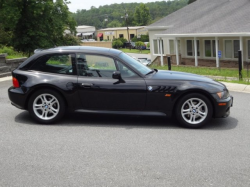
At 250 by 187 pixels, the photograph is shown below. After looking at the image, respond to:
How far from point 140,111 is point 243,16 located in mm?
25015

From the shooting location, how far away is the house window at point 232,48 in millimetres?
29750

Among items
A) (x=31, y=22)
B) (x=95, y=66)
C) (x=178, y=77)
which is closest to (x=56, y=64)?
(x=95, y=66)

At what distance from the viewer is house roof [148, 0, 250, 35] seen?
28.9m

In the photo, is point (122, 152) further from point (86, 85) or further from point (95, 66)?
point (95, 66)

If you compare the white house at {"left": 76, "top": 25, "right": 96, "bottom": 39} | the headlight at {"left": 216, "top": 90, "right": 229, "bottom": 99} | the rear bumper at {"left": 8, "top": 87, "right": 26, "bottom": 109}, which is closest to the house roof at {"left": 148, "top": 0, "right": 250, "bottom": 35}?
the headlight at {"left": 216, "top": 90, "right": 229, "bottom": 99}

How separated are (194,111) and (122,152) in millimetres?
2016

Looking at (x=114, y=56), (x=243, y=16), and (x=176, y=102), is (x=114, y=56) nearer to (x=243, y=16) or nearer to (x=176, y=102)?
(x=176, y=102)

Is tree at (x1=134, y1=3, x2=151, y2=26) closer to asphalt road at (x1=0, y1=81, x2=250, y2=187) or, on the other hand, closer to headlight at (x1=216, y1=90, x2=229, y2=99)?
asphalt road at (x1=0, y1=81, x2=250, y2=187)

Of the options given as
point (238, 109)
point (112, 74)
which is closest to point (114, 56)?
point (112, 74)

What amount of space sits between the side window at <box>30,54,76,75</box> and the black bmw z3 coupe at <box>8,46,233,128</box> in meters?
0.02

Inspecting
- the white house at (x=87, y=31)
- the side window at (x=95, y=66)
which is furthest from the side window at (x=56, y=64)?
the white house at (x=87, y=31)

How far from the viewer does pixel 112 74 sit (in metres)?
7.12

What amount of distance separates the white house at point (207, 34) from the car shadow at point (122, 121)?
1912 centimetres

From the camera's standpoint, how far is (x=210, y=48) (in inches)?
1276
